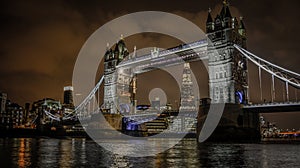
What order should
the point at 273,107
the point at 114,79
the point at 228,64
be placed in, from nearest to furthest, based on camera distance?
the point at 273,107, the point at 228,64, the point at 114,79

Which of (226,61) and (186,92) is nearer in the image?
(226,61)

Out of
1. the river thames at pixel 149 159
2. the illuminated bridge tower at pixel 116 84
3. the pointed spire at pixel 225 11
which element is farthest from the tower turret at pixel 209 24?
the river thames at pixel 149 159

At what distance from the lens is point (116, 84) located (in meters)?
72.5

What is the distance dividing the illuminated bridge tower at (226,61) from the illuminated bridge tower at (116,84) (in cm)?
2863

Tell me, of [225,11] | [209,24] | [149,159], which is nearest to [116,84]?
[209,24]

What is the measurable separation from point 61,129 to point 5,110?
3655cm

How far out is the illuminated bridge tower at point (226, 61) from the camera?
45.5 m

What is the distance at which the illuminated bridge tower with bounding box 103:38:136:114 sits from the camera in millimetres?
72750

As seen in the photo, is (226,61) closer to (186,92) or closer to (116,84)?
(116,84)

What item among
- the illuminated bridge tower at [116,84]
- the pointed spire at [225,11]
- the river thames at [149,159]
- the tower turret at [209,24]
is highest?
the pointed spire at [225,11]

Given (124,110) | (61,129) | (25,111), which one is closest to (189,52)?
(124,110)

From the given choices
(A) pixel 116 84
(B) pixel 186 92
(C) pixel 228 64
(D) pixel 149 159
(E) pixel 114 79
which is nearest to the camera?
(D) pixel 149 159

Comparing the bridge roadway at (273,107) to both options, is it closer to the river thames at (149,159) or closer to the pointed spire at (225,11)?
the pointed spire at (225,11)

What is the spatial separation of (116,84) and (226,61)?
31.5m
